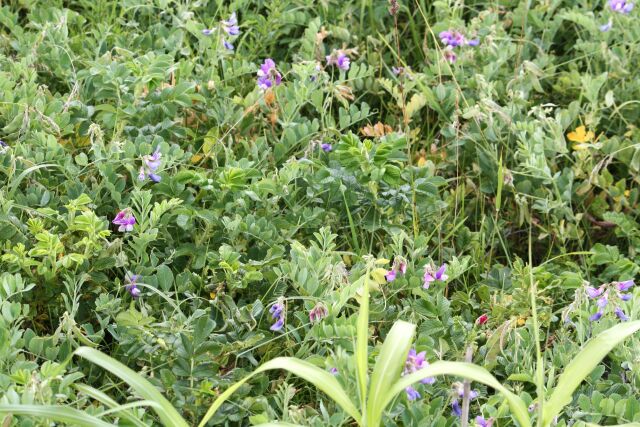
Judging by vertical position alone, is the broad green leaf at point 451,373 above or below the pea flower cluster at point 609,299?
above

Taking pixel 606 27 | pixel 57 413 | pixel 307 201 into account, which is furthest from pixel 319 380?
pixel 606 27

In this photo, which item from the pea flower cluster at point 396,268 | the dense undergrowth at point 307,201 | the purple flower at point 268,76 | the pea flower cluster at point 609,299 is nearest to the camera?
the dense undergrowth at point 307,201

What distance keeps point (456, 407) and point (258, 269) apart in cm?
70

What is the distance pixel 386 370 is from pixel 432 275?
82 cm

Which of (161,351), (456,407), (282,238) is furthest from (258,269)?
(456,407)

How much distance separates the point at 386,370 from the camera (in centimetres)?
210

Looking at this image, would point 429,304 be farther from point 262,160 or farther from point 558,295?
point 262,160

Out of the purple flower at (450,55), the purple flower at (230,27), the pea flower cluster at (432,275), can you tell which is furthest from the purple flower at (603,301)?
the purple flower at (230,27)

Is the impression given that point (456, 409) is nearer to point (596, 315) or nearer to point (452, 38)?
point (596, 315)

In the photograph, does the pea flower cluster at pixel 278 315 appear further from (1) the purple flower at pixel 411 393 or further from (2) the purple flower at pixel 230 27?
(2) the purple flower at pixel 230 27

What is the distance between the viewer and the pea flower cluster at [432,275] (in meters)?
2.87

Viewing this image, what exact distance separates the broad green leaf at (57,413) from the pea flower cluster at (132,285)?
2.30ft

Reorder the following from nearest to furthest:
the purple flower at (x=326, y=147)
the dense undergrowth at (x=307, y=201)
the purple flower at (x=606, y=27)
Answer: the dense undergrowth at (x=307, y=201)
the purple flower at (x=326, y=147)
the purple flower at (x=606, y=27)

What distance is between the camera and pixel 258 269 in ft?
9.47
